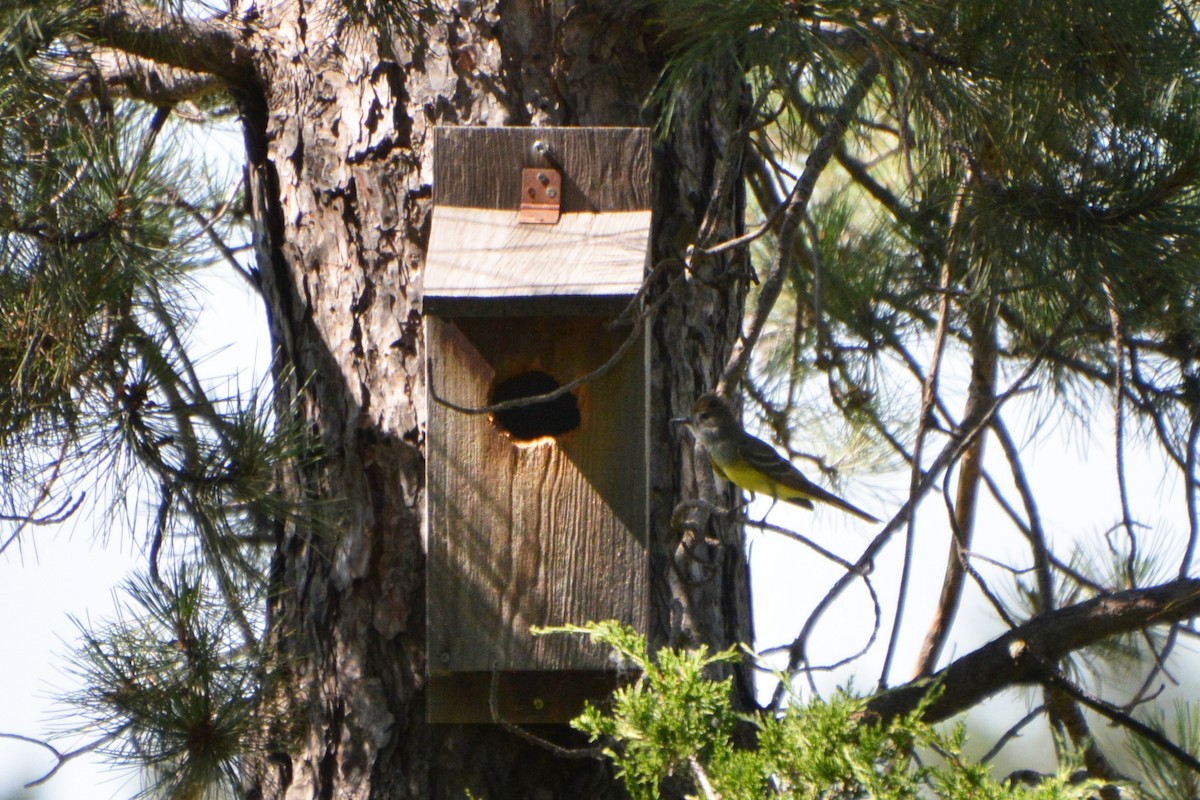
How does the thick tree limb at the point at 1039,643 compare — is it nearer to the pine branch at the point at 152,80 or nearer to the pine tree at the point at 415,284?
the pine tree at the point at 415,284

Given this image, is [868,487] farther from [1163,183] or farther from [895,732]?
[895,732]

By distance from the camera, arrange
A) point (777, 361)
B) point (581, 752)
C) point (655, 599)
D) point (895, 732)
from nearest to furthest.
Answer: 1. point (895, 732)
2. point (581, 752)
3. point (655, 599)
4. point (777, 361)

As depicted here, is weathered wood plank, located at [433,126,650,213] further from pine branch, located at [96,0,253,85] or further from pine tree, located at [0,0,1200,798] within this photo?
pine branch, located at [96,0,253,85]

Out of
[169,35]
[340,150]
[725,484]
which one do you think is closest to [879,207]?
[725,484]

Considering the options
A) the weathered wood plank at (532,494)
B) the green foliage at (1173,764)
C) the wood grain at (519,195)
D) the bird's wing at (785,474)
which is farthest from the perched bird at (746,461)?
the green foliage at (1173,764)

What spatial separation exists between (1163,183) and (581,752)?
1.60 m

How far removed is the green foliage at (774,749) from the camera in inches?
79.4

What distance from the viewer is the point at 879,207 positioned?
16.4 feet

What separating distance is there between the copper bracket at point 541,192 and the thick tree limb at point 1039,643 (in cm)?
122

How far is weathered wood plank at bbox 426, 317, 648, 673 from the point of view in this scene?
9.20 ft

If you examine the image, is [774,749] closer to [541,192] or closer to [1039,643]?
[1039,643]

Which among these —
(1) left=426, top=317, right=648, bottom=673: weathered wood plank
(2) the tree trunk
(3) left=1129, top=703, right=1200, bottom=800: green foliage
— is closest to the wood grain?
(1) left=426, top=317, right=648, bottom=673: weathered wood plank

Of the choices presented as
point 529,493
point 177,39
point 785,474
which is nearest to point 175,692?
point 529,493

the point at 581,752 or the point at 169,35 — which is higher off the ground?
the point at 169,35
